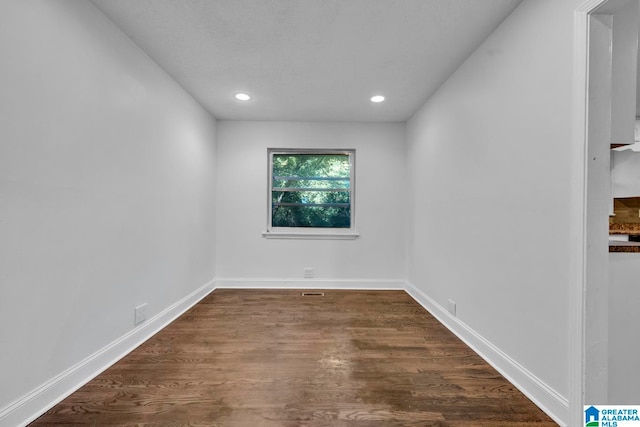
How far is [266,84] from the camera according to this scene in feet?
8.93

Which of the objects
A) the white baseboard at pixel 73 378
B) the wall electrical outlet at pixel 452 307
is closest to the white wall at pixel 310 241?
the wall electrical outlet at pixel 452 307

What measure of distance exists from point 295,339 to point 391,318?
1.05m

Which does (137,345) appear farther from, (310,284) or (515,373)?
(515,373)

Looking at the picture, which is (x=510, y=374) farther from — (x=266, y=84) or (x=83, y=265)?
(x=266, y=84)

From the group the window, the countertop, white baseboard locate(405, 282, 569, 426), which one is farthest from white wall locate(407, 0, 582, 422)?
the window

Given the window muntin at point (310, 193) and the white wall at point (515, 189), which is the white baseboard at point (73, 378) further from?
the white wall at point (515, 189)

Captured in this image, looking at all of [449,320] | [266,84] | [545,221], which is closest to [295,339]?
[449,320]

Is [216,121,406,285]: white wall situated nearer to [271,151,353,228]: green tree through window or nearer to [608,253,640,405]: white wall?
[271,151,353,228]: green tree through window

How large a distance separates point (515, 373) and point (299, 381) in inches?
53.6

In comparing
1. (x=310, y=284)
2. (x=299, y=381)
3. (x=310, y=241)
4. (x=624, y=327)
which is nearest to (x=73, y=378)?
(x=299, y=381)

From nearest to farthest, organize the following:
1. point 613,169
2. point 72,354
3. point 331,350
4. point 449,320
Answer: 1. point 72,354
2. point 331,350
3. point 449,320
4. point 613,169

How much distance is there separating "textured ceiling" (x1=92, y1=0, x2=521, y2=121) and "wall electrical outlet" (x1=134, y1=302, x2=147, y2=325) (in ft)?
6.89

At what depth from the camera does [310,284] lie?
380cm

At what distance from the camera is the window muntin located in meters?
3.95
